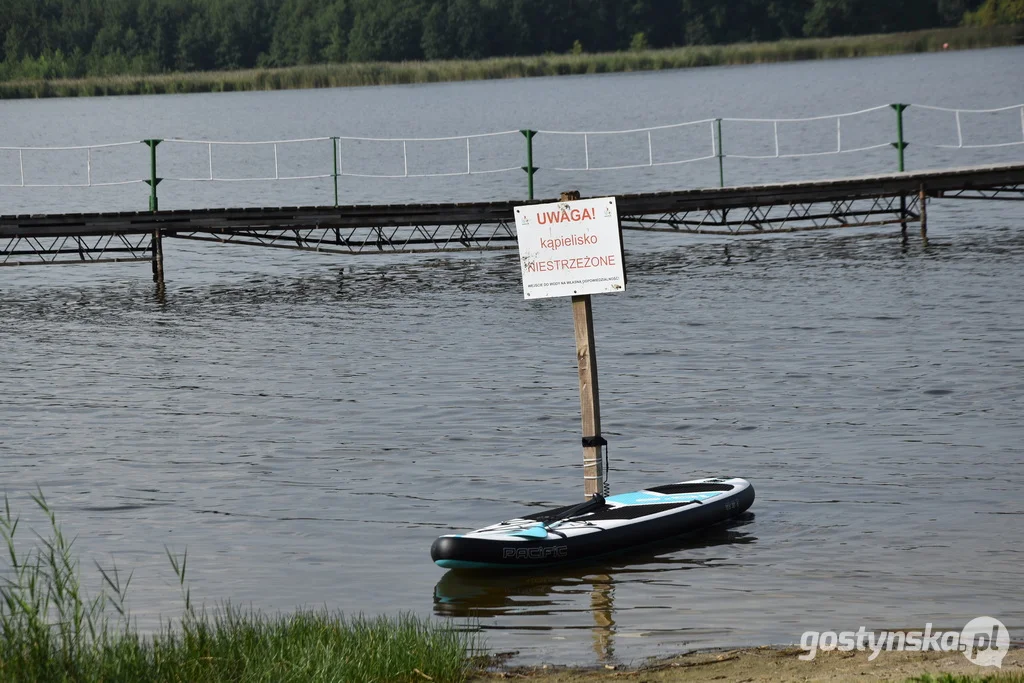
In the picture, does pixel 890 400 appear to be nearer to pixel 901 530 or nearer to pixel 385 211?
pixel 901 530

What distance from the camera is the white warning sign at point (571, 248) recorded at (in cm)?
988

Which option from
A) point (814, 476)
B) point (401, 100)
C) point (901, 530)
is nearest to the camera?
point (901, 530)

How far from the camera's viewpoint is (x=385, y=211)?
84.0ft

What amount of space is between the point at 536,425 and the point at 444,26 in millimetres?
115887

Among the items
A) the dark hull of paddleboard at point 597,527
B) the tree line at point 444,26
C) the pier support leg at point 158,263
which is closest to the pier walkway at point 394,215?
the pier support leg at point 158,263

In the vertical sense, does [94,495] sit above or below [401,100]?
below

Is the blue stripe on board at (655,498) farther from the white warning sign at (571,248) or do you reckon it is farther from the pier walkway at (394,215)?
the pier walkway at (394,215)

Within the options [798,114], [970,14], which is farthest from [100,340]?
[970,14]

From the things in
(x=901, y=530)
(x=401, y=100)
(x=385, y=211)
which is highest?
(x=401, y=100)

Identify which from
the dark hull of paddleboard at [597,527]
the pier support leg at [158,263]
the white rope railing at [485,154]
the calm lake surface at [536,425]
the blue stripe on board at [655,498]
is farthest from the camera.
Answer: the white rope railing at [485,154]

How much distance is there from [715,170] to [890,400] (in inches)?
1297

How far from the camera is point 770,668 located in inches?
293

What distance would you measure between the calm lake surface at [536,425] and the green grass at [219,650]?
108 cm

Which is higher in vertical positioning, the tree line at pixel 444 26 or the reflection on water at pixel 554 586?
the tree line at pixel 444 26
